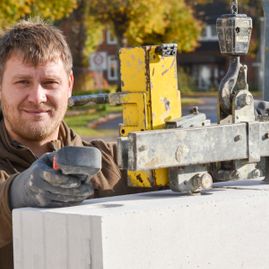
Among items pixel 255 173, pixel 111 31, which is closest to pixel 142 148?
pixel 255 173

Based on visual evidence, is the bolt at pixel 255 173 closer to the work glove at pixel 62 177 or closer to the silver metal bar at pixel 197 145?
the silver metal bar at pixel 197 145

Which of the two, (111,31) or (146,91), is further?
(111,31)

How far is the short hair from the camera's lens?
3379mm

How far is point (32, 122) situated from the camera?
136 inches

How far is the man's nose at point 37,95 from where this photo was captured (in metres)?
3.37

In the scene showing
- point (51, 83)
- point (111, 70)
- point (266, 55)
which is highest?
point (111, 70)

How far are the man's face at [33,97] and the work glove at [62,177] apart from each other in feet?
2.16

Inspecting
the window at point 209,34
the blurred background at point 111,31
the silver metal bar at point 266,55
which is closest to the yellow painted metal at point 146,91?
the silver metal bar at point 266,55

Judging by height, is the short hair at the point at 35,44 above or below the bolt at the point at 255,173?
above

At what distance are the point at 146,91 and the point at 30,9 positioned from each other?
20.9 meters

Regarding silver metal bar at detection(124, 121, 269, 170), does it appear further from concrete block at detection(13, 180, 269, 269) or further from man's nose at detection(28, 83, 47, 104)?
man's nose at detection(28, 83, 47, 104)

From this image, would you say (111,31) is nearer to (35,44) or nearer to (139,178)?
(35,44)

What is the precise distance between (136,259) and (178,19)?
39.1 metres

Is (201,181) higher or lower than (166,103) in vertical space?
lower
